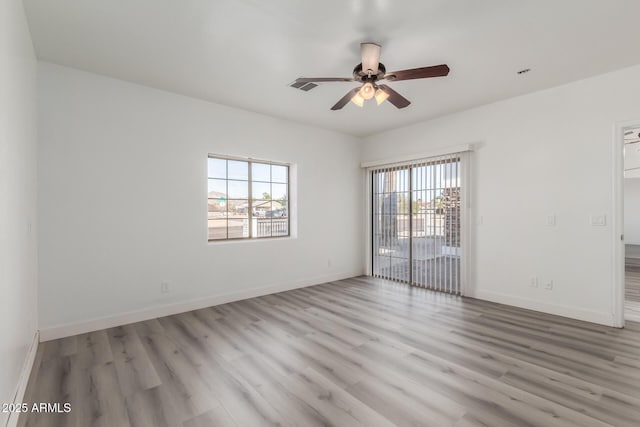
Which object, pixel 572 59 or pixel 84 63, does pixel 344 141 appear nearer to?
pixel 572 59

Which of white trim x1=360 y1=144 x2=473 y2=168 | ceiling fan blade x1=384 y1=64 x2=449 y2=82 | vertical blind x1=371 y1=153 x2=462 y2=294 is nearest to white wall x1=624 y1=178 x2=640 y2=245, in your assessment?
vertical blind x1=371 y1=153 x2=462 y2=294

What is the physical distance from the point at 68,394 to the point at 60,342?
1.09 meters

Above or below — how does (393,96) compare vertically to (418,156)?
above

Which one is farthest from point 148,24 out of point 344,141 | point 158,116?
point 344,141

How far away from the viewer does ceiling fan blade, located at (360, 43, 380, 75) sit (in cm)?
241

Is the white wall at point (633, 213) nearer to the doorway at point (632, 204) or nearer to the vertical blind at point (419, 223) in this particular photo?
the doorway at point (632, 204)

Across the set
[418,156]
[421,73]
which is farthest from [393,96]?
[418,156]

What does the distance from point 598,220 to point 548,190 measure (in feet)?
1.87

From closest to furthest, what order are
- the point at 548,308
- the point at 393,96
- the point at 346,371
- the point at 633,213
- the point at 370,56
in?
the point at 346,371 → the point at 370,56 → the point at 393,96 → the point at 548,308 → the point at 633,213

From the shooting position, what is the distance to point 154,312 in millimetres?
3477

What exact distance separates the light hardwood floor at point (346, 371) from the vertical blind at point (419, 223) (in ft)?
3.59

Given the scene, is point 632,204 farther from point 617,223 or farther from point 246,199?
point 246,199

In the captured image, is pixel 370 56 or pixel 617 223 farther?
pixel 617 223

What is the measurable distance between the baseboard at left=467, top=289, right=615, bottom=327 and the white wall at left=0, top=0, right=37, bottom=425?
183 inches
